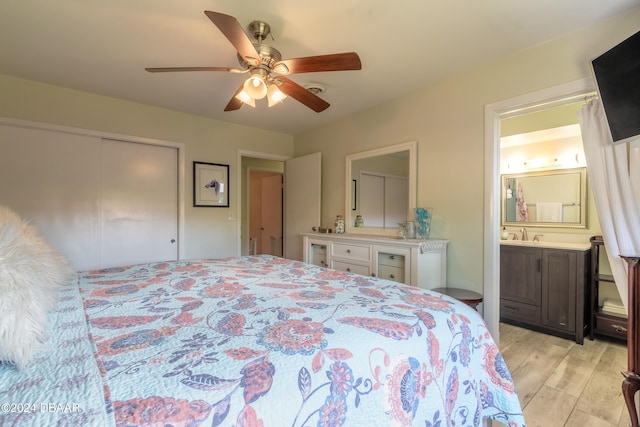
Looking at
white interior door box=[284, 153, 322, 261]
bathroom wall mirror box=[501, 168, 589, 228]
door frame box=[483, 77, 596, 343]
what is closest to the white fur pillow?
door frame box=[483, 77, 596, 343]

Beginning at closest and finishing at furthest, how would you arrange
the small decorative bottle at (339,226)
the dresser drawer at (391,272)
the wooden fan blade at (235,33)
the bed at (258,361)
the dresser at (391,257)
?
the bed at (258,361)
the wooden fan blade at (235,33)
the dresser at (391,257)
the dresser drawer at (391,272)
the small decorative bottle at (339,226)

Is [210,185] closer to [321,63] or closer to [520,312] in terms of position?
[321,63]

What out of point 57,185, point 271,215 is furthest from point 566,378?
point 57,185

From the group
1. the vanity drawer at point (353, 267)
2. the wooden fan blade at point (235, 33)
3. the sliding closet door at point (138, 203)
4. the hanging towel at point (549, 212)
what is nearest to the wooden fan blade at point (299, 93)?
the wooden fan blade at point (235, 33)

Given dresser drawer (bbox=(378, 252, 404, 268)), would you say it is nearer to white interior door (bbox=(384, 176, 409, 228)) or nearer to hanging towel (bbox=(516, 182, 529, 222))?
white interior door (bbox=(384, 176, 409, 228))

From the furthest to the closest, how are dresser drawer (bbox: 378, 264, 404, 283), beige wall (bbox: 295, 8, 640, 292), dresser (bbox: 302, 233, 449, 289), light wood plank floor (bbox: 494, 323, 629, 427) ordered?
1. dresser drawer (bbox: 378, 264, 404, 283)
2. dresser (bbox: 302, 233, 449, 289)
3. beige wall (bbox: 295, 8, 640, 292)
4. light wood plank floor (bbox: 494, 323, 629, 427)

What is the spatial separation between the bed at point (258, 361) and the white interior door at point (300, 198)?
2.43 m

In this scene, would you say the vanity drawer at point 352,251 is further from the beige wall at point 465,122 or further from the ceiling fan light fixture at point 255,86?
the ceiling fan light fixture at point 255,86

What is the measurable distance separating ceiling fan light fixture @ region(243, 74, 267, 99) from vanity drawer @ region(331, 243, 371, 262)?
1.68 metres

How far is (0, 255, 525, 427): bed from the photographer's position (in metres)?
0.55

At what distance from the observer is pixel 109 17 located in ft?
5.64

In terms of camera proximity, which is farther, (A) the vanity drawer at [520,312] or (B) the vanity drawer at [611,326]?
(A) the vanity drawer at [520,312]

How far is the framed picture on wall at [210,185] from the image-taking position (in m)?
3.41

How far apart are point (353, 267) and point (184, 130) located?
8.11 feet
